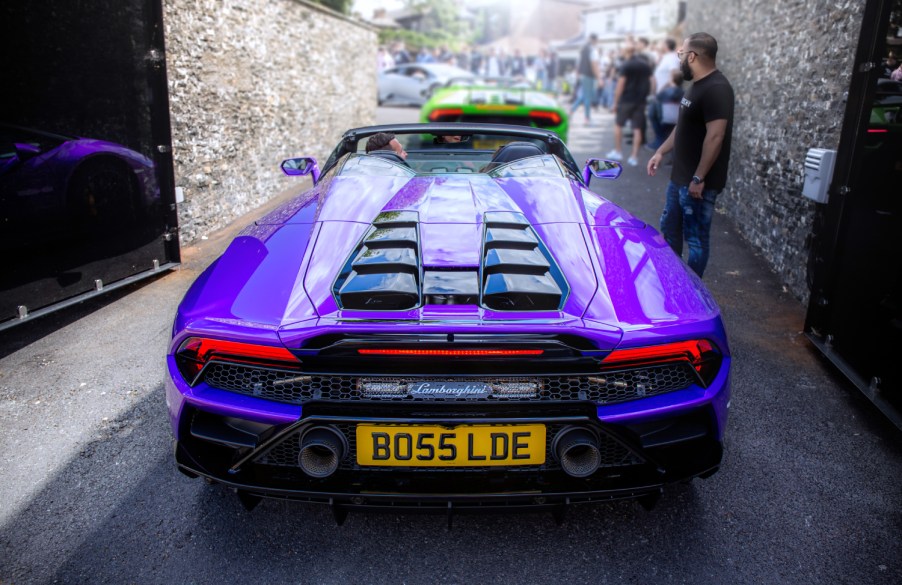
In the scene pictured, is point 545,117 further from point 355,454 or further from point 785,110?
point 355,454

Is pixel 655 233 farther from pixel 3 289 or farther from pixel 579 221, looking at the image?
pixel 3 289

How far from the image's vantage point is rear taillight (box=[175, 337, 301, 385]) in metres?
2.13

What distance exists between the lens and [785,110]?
6.11 metres

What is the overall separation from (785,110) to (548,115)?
2359 millimetres

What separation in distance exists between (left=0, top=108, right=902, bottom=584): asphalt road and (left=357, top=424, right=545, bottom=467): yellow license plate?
0.48 m

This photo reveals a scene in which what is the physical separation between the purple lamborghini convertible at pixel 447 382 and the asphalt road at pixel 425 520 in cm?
33

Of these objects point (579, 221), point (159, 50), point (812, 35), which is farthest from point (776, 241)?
point (159, 50)

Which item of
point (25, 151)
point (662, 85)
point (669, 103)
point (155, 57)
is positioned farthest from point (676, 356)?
point (662, 85)

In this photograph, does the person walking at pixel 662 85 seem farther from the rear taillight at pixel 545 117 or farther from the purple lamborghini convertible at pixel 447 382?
the purple lamborghini convertible at pixel 447 382

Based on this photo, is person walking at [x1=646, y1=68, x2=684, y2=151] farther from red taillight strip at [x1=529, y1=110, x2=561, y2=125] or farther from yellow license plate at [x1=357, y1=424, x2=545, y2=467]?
yellow license plate at [x1=357, y1=424, x2=545, y2=467]

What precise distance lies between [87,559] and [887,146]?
14.4 feet

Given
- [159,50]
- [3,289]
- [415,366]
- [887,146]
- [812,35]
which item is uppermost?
[812,35]

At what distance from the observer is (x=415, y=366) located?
210 centimetres

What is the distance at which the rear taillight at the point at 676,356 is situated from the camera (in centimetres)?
213
